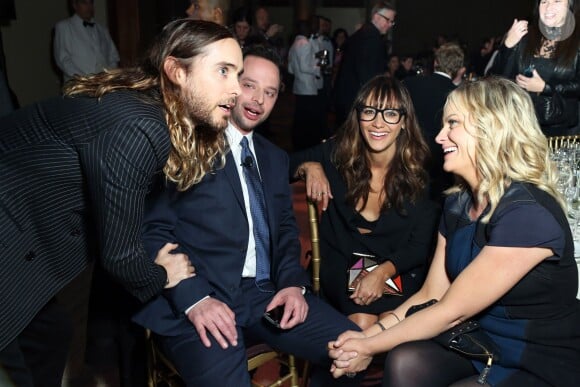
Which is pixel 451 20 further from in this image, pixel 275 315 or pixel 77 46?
pixel 275 315

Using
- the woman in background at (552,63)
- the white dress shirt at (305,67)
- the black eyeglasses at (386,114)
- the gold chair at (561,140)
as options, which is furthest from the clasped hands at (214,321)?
the white dress shirt at (305,67)

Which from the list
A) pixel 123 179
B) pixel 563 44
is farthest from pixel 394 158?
pixel 563 44

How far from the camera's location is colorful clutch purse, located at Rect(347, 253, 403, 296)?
90.4 inches

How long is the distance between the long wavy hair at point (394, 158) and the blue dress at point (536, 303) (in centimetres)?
72

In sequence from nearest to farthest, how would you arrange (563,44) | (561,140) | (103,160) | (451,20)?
(103,160) < (561,140) < (563,44) < (451,20)

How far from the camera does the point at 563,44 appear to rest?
3.23 m

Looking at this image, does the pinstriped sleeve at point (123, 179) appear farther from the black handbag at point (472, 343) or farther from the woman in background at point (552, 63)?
the woman in background at point (552, 63)

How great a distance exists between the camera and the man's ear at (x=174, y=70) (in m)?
1.60

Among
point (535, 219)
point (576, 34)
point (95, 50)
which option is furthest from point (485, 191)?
point (95, 50)

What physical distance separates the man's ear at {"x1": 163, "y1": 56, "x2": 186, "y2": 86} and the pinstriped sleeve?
0.58 feet

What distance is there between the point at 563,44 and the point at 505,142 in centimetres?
192

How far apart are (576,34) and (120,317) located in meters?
2.69

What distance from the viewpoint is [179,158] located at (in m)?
1.64

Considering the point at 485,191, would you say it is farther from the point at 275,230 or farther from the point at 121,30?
the point at 121,30
